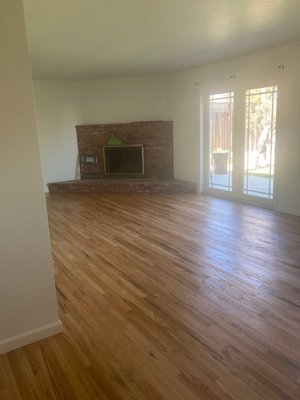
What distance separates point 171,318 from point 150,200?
4101 mm

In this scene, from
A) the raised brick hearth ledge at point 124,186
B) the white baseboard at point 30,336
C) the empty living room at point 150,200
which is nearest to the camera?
the empty living room at point 150,200

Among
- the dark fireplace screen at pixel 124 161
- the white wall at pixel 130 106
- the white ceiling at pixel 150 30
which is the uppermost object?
the white ceiling at pixel 150 30

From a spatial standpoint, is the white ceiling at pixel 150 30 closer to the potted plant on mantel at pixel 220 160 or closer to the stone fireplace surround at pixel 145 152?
the potted plant on mantel at pixel 220 160

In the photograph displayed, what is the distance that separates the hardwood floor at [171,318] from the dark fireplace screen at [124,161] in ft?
10.8

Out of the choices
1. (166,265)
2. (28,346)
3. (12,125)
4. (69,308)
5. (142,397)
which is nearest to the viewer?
(142,397)

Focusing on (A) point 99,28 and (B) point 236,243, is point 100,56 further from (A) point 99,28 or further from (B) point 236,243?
(B) point 236,243

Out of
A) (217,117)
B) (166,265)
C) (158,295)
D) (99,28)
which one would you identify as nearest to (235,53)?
(217,117)

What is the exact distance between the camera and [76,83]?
25.1 feet

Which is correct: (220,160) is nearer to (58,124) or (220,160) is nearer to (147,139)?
(147,139)

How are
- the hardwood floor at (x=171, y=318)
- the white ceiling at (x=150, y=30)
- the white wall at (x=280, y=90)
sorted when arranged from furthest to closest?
the white wall at (x=280, y=90) < the white ceiling at (x=150, y=30) < the hardwood floor at (x=171, y=318)

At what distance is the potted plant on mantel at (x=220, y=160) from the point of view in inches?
248

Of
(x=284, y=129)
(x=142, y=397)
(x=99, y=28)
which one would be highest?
(x=99, y=28)

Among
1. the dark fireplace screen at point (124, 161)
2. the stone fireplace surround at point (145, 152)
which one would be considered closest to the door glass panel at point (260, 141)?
the stone fireplace surround at point (145, 152)

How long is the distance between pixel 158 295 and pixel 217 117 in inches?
174
